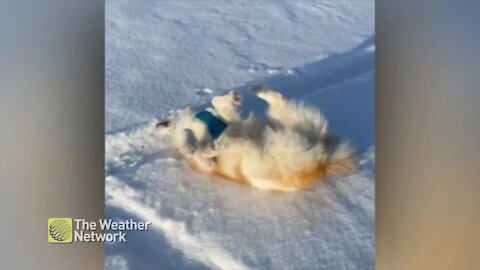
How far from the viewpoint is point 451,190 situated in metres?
1.60

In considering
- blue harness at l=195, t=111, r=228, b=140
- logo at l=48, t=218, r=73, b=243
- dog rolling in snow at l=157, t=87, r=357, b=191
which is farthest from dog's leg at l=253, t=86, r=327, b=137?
logo at l=48, t=218, r=73, b=243

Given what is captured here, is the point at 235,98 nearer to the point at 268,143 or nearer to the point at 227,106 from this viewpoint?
the point at 227,106

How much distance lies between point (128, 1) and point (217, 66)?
0.30m

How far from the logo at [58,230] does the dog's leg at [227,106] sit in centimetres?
50

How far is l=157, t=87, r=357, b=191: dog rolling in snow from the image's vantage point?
1.54 metres

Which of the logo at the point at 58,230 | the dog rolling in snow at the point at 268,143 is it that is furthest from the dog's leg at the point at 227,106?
the logo at the point at 58,230

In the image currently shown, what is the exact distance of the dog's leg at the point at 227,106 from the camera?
1.55m

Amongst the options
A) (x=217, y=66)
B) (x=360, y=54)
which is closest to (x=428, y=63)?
(x=360, y=54)

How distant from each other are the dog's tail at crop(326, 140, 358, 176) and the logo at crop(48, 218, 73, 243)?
710mm

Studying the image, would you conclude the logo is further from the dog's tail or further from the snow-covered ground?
the dog's tail

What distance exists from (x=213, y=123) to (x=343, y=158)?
0.36 meters

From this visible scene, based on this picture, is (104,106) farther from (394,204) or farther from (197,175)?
(394,204)

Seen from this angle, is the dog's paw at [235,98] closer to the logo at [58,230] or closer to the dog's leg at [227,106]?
the dog's leg at [227,106]

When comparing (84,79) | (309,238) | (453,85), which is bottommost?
(309,238)
